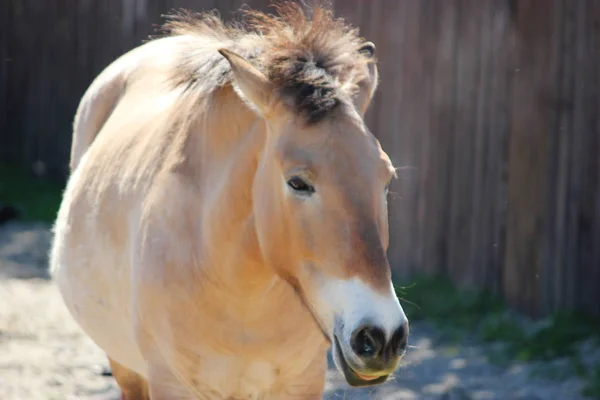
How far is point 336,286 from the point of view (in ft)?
8.02

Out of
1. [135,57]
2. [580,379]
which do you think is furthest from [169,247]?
[580,379]

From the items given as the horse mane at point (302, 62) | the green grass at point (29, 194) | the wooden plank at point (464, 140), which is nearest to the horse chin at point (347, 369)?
the horse mane at point (302, 62)

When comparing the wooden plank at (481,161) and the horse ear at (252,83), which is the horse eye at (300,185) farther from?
the wooden plank at (481,161)

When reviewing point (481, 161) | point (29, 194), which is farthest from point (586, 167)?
point (29, 194)

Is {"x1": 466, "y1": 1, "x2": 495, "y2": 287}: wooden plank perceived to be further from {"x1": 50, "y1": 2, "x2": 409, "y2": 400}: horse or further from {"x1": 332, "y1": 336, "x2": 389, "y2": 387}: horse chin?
{"x1": 332, "y1": 336, "x2": 389, "y2": 387}: horse chin

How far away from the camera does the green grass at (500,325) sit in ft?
17.8

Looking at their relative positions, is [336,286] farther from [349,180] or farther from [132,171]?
[132,171]

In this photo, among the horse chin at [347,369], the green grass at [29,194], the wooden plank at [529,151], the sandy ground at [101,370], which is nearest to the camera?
the horse chin at [347,369]

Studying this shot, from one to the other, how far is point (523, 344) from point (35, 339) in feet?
10.6

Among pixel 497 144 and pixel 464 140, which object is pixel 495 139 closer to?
pixel 497 144

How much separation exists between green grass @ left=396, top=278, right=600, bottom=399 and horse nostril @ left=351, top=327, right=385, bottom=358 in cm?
269

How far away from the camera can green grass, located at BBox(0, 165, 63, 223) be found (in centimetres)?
944

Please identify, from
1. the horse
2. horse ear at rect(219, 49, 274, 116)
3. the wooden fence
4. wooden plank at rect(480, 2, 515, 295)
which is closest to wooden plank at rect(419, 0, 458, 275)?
the wooden fence

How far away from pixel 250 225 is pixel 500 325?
3.44 metres
